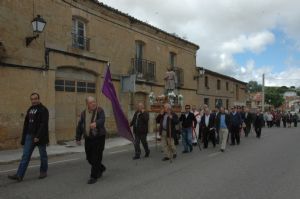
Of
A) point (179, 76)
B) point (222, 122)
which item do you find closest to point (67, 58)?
point (222, 122)

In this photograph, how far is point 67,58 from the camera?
1741cm

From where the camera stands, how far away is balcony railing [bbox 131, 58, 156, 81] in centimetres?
2302

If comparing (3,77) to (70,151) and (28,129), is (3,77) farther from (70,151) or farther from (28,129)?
(28,129)

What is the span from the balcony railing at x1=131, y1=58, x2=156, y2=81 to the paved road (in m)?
11.1

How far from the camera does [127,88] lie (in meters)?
21.4

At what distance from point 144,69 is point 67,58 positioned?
24.4ft

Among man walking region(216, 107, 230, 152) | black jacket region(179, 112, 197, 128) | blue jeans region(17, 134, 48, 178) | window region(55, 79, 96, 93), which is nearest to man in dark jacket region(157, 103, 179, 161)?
black jacket region(179, 112, 197, 128)

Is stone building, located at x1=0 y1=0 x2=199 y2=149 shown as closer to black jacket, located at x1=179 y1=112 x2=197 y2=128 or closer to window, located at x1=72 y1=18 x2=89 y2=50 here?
window, located at x1=72 y1=18 x2=89 y2=50

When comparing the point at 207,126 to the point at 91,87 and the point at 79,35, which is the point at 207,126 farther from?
the point at 79,35

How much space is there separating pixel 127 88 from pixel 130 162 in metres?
10.5

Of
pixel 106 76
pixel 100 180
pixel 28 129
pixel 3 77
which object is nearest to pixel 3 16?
pixel 3 77

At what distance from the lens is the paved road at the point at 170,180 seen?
23.5 ft

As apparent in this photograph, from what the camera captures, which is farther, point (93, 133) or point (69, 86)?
point (69, 86)

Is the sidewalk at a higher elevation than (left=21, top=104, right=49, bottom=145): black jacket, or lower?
lower
